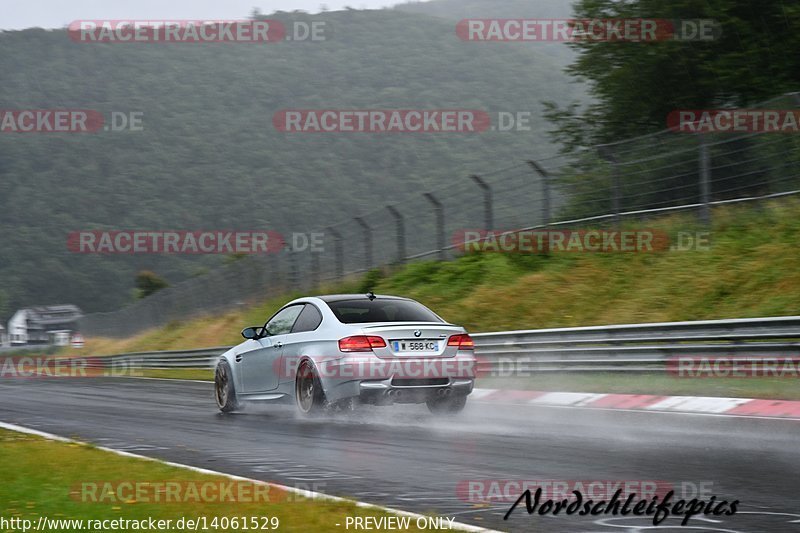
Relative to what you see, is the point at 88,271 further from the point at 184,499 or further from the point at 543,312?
the point at 184,499

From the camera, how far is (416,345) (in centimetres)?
1146

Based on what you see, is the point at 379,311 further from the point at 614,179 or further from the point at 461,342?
the point at 614,179

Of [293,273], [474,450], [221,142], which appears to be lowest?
[474,450]

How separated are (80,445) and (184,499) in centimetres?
351

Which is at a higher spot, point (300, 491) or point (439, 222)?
point (439, 222)

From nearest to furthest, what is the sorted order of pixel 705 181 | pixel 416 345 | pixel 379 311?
1. pixel 416 345
2. pixel 379 311
3. pixel 705 181

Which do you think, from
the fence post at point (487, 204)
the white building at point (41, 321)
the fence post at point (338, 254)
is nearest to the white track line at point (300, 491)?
the fence post at point (487, 204)

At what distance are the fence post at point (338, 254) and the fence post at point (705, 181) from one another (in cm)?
1104

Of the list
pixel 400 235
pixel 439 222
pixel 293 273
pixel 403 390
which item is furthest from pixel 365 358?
pixel 293 273

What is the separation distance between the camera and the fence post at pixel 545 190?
70.1ft

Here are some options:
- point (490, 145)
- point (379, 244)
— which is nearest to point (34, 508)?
A: point (379, 244)

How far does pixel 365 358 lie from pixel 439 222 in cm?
1382

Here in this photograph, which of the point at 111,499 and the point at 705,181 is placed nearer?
the point at 111,499

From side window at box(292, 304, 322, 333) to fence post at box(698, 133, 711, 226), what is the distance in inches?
353
